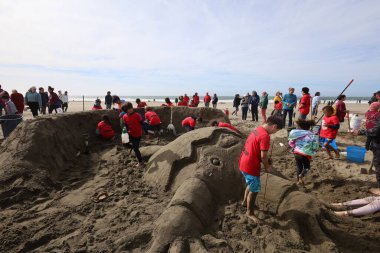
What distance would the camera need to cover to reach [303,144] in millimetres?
4750

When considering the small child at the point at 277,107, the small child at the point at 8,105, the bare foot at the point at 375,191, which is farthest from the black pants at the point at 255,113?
the small child at the point at 8,105

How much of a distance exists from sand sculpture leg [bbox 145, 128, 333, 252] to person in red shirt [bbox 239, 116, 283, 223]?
587 mm

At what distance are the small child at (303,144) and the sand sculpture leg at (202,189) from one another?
0.93 meters

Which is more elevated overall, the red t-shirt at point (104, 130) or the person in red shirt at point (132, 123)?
the person in red shirt at point (132, 123)

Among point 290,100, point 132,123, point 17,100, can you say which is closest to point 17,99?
point 17,100

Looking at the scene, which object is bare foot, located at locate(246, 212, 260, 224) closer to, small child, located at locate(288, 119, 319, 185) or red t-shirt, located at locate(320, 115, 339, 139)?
small child, located at locate(288, 119, 319, 185)

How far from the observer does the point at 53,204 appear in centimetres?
421

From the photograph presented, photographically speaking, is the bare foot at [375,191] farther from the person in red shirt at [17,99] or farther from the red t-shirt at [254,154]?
the person in red shirt at [17,99]

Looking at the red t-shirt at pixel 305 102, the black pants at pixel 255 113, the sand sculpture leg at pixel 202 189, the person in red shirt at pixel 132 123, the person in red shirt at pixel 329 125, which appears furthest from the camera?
the black pants at pixel 255 113

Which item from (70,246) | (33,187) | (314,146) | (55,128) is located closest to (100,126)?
(55,128)

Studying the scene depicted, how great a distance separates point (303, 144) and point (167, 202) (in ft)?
9.38

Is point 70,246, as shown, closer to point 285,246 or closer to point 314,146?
point 285,246

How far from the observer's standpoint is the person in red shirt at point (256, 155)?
330 centimetres

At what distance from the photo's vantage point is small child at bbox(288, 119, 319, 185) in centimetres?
470
